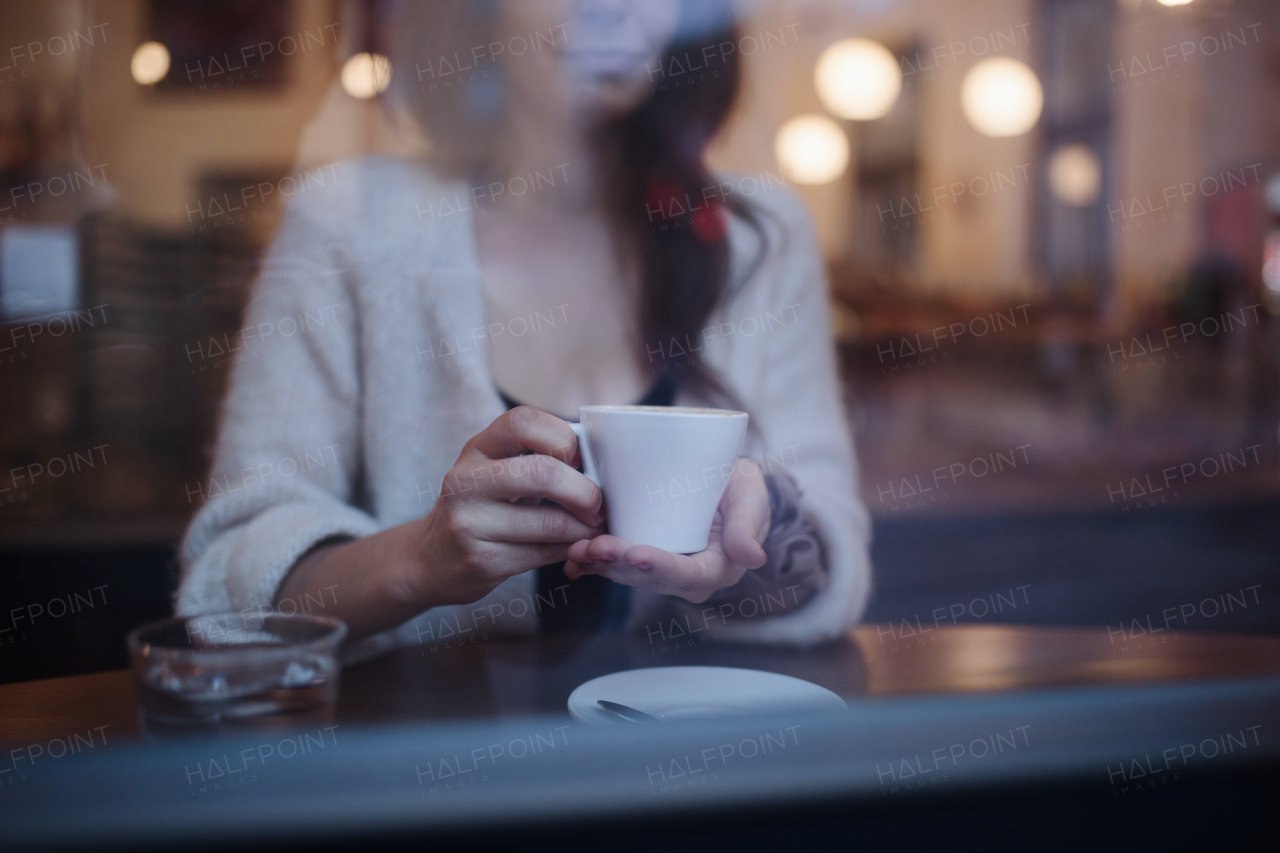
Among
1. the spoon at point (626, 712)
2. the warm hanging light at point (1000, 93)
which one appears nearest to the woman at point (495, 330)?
the spoon at point (626, 712)

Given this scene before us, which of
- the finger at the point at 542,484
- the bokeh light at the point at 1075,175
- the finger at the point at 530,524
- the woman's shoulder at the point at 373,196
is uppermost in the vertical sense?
the bokeh light at the point at 1075,175

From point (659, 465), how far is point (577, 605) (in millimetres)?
180

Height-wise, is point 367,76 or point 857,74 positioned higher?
point 857,74

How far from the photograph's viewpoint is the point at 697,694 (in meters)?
0.38

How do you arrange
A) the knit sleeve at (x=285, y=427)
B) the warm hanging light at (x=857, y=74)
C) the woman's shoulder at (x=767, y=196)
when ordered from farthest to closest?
the warm hanging light at (x=857, y=74) < the woman's shoulder at (x=767, y=196) < the knit sleeve at (x=285, y=427)

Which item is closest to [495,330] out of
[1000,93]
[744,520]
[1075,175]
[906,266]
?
[744,520]

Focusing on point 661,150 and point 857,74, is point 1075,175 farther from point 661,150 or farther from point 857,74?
point 661,150

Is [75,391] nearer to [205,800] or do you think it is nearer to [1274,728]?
[205,800]

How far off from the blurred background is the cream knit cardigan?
2 cm

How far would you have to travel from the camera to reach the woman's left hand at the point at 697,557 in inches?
13.4

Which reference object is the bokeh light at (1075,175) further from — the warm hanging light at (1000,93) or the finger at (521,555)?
the finger at (521,555)

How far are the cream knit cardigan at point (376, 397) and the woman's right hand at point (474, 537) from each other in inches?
1.2

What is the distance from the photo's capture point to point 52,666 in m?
0.41

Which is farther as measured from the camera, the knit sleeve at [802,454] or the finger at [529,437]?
the knit sleeve at [802,454]
